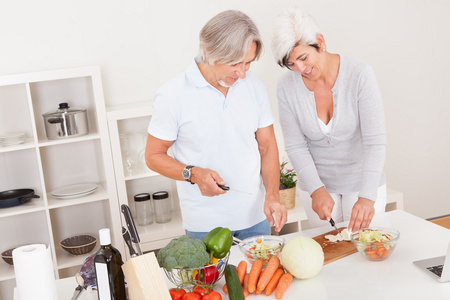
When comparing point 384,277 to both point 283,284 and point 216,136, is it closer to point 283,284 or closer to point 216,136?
point 283,284

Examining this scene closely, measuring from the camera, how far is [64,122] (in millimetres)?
3445

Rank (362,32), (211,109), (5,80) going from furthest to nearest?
(362,32) < (5,80) < (211,109)

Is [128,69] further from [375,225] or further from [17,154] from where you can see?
[375,225]

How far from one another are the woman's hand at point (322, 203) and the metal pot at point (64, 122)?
1.62 metres

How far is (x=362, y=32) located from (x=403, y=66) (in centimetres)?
44

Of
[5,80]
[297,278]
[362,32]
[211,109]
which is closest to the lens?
[297,278]

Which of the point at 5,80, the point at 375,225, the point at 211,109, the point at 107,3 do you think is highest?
the point at 107,3

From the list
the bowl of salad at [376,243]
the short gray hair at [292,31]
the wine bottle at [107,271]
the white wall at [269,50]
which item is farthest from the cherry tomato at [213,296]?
the white wall at [269,50]

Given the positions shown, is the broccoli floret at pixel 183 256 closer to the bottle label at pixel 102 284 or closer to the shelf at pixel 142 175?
the bottle label at pixel 102 284

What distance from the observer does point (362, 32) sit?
4242 mm

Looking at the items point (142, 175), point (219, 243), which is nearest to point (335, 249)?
point (219, 243)

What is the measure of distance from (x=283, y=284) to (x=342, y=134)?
927mm

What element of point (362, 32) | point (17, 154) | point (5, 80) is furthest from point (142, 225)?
point (362, 32)

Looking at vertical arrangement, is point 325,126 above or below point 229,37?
below
